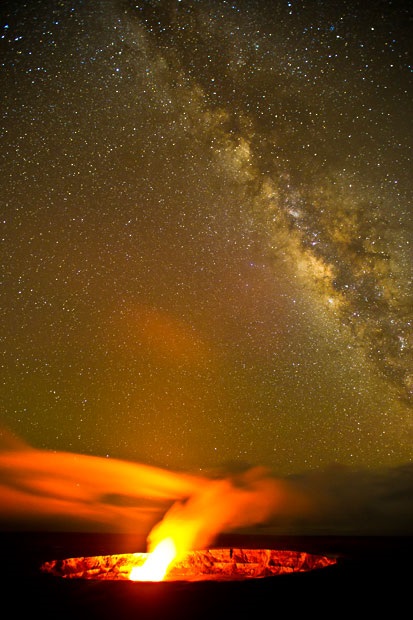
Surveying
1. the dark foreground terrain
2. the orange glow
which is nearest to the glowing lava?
the orange glow

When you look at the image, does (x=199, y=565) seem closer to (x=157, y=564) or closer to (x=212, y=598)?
(x=157, y=564)

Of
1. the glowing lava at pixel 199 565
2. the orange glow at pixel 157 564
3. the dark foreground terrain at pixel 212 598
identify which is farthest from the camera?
the orange glow at pixel 157 564

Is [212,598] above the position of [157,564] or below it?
above

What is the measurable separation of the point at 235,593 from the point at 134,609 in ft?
7.54

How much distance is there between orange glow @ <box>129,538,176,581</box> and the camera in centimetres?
1886

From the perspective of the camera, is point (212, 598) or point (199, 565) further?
point (199, 565)

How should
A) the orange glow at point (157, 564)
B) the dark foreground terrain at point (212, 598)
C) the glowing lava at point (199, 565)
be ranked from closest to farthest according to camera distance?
1. the dark foreground terrain at point (212, 598)
2. the glowing lava at point (199, 565)
3. the orange glow at point (157, 564)

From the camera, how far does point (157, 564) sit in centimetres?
2009

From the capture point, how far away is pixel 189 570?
20.6 metres

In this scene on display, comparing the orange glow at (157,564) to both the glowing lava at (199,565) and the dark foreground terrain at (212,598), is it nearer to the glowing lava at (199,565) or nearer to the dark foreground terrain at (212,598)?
the glowing lava at (199,565)

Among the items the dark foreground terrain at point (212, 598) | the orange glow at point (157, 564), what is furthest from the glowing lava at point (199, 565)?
the dark foreground terrain at point (212, 598)

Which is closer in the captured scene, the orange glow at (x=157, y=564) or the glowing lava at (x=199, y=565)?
the glowing lava at (x=199, y=565)

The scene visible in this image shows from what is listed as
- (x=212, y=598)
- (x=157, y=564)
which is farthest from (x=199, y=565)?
(x=212, y=598)

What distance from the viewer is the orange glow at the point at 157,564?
18.9 m
